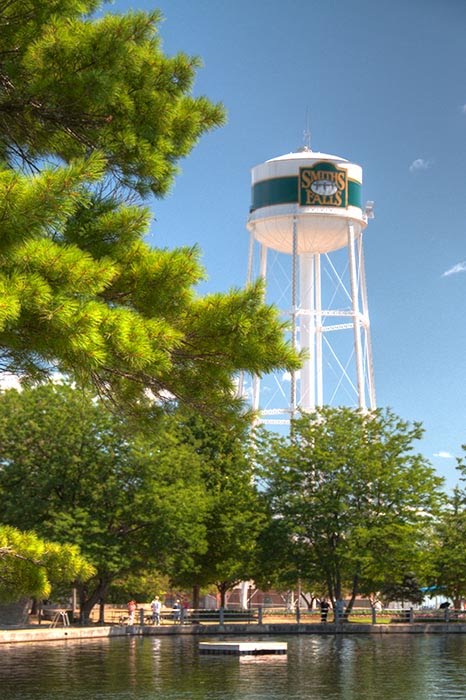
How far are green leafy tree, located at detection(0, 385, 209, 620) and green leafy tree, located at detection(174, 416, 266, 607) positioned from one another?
10.1ft

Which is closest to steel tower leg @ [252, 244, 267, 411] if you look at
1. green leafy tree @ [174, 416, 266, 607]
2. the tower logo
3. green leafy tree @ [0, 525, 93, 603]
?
the tower logo

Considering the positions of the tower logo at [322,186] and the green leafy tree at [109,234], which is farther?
the tower logo at [322,186]

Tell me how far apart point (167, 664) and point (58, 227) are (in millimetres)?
22640

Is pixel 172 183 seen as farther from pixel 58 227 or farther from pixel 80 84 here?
pixel 58 227

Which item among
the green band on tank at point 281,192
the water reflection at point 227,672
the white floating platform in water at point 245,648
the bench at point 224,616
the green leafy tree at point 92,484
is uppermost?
the green band on tank at point 281,192

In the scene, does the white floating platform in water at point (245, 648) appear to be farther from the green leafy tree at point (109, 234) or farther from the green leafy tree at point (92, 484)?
the green leafy tree at point (109, 234)

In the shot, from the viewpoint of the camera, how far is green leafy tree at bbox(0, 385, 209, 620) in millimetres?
48750

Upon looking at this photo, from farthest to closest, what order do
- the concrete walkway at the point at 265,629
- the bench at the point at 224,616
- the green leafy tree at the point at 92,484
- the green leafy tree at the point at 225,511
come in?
1. the bench at the point at 224,616
2. the green leafy tree at the point at 225,511
3. the green leafy tree at the point at 92,484
4. the concrete walkway at the point at 265,629

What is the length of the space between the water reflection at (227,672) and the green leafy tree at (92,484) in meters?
8.04

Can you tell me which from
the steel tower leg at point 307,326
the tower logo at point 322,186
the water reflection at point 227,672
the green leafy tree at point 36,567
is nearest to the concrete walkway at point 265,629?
the water reflection at point 227,672

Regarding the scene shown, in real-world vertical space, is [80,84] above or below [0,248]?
above

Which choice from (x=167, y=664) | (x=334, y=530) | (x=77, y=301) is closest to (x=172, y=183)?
(x=77, y=301)

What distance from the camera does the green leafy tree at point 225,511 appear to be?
179 feet

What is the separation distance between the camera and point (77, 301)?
1192 cm
